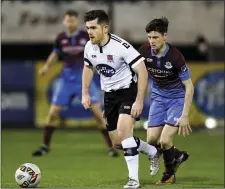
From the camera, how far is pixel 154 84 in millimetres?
11492

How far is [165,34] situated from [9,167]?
4379mm

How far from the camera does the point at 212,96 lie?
69.7 feet

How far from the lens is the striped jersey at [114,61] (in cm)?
1036

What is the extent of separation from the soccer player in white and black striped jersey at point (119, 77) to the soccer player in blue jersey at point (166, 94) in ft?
1.42

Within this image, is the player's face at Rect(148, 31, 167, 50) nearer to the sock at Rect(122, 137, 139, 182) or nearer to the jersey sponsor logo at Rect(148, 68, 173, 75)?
the jersey sponsor logo at Rect(148, 68, 173, 75)

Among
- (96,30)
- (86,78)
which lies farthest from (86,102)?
(96,30)

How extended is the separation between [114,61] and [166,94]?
4.14ft

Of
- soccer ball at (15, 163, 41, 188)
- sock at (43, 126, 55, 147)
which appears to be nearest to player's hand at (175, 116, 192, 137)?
soccer ball at (15, 163, 41, 188)

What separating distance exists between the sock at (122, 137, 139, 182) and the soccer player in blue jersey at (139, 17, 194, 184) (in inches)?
27.9

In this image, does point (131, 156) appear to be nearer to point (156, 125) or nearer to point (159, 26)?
point (156, 125)

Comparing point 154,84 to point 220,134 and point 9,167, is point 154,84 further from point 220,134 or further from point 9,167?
point 220,134

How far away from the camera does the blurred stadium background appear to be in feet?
69.2

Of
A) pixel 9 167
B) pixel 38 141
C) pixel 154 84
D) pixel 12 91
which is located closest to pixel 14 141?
pixel 38 141

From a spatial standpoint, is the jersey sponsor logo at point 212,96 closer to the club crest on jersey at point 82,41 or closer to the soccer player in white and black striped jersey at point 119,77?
the club crest on jersey at point 82,41
